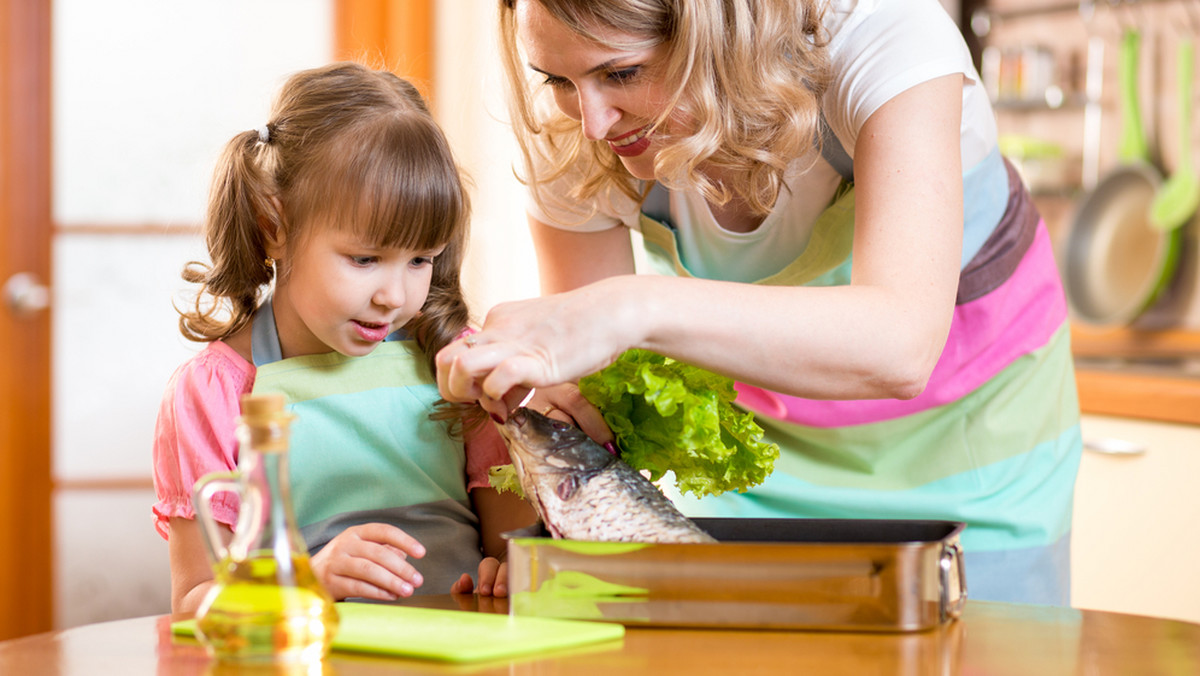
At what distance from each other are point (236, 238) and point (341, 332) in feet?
0.62

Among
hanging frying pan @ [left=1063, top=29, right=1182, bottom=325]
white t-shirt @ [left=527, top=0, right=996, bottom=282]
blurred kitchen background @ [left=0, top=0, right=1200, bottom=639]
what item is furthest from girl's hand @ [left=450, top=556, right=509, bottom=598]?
hanging frying pan @ [left=1063, top=29, right=1182, bottom=325]

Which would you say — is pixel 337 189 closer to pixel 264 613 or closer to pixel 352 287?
pixel 352 287

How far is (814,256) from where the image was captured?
1.38m

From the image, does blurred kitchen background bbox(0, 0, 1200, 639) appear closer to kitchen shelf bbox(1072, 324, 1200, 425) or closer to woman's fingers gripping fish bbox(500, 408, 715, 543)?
kitchen shelf bbox(1072, 324, 1200, 425)

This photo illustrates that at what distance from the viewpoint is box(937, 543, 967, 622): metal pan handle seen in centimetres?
82

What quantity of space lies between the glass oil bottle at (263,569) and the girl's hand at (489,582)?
1.15ft

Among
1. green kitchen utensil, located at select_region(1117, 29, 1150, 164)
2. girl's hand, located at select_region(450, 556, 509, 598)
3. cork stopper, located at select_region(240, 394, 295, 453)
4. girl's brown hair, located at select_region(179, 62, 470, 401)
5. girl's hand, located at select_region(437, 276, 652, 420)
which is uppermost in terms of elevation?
green kitchen utensil, located at select_region(1117, 29, 1150, 164)

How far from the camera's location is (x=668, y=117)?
3.85ft

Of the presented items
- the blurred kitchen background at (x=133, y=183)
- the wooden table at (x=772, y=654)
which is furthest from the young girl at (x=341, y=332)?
the blurred kitchen background at (x=133, y=183)

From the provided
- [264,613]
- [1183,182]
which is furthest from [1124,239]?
[264,613]

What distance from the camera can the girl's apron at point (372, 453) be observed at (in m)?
1.27

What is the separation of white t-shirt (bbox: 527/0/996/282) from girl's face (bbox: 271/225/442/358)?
29 centimetres

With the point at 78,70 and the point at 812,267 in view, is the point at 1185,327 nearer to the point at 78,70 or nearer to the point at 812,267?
the point at 812,267

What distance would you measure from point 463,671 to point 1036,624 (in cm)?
44
